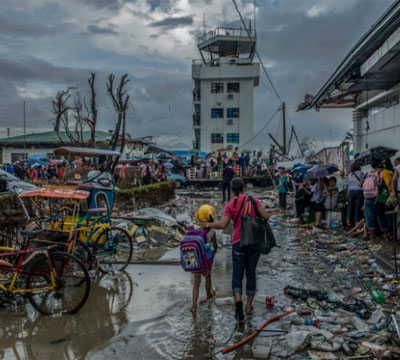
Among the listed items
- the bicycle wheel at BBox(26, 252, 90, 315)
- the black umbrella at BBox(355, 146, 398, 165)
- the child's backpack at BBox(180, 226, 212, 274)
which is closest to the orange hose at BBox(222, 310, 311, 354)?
the child's backpack at BBox(180, 226, 212, 274)

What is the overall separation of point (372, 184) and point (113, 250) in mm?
5490

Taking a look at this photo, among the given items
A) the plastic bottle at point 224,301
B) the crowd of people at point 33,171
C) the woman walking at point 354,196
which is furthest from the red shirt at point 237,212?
the crowd of people at point 33,171

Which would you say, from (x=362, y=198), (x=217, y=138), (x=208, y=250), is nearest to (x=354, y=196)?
(x=362, y=198)

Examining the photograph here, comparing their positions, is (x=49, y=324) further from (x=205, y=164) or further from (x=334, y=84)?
(x=205, y=164)

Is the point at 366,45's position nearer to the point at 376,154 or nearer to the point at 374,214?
the point at 376,154

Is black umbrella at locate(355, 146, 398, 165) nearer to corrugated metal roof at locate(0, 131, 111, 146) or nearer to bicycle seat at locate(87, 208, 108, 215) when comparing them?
bicycle seat at locate(87, 208, 108, 215)

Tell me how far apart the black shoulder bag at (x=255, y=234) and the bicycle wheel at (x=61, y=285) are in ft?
6.64

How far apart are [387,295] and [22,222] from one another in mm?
6913

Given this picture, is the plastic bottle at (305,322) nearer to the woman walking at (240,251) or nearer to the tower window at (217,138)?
the woman walking at (240,251)

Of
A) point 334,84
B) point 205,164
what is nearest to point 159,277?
point 334,84

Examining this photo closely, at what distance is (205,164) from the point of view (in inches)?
1233

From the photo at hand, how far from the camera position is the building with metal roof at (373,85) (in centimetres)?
813

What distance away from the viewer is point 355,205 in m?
10.9

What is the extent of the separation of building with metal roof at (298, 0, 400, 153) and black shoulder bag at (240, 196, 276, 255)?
14.4ft
